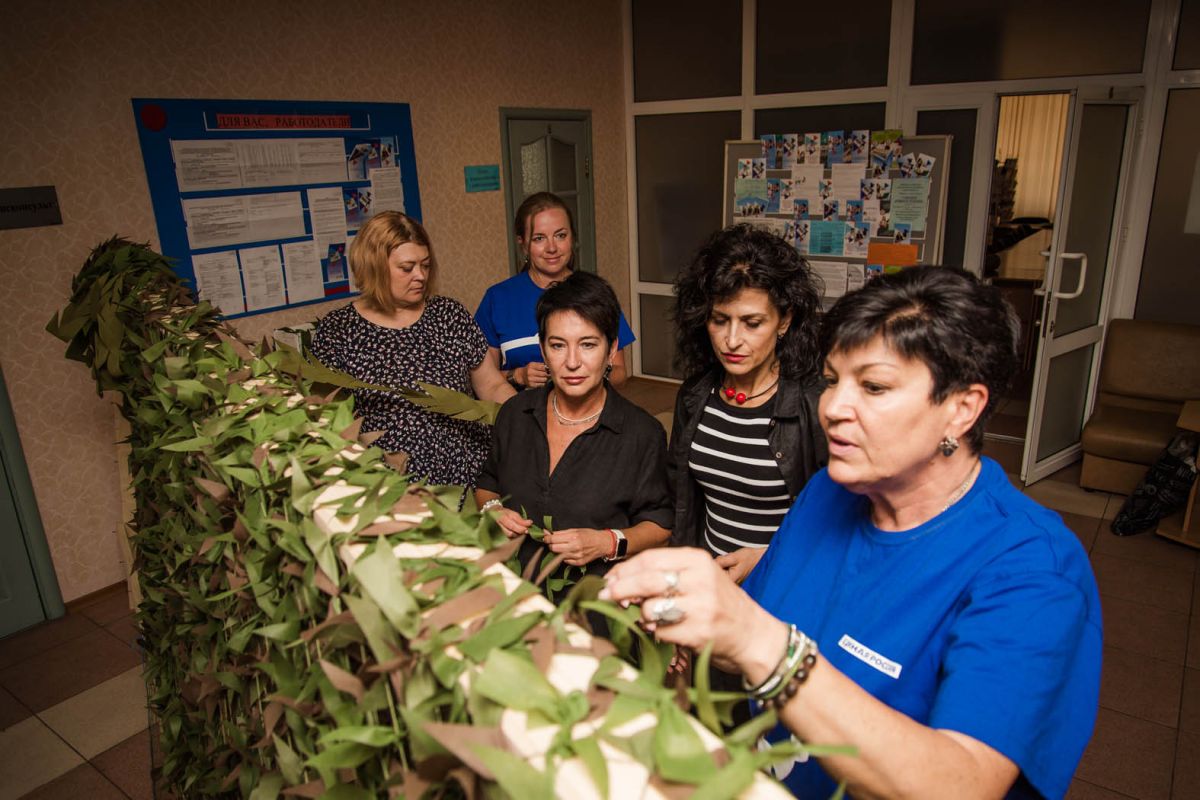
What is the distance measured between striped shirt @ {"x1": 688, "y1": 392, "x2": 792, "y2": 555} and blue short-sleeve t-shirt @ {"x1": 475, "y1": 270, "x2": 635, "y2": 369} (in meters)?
1.23

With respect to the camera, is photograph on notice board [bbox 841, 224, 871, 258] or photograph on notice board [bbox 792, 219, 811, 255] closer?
photograph on notice board [bbox 841, 224, 871, 258]

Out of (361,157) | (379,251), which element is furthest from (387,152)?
(379,251)

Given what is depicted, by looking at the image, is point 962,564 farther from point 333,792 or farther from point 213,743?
point 213,743

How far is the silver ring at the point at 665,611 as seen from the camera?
2.52 feet

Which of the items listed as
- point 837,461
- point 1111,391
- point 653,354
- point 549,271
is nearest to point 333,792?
point 837,461

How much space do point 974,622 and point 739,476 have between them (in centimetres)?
101

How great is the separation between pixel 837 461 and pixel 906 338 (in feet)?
0.68

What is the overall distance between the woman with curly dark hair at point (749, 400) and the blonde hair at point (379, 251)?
1.06 meters

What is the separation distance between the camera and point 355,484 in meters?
0.88

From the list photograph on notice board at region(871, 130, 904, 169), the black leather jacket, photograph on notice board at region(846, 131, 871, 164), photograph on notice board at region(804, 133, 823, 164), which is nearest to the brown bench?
photograph on notice board at region(871, 130, 904, 169)

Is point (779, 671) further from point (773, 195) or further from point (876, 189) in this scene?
point (773, 195)

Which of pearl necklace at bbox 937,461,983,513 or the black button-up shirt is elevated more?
pearl necklace at bbox 937,461,983,513

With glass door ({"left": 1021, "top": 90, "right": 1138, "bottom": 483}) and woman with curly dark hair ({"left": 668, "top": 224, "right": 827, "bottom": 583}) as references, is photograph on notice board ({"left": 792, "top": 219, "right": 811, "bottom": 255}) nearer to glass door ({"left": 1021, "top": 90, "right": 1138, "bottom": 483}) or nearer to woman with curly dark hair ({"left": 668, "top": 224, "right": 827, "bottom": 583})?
glass door ({"left": 1021, "top": 90, "right": 1138, "bottom": 483})

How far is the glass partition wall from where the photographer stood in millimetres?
4484
